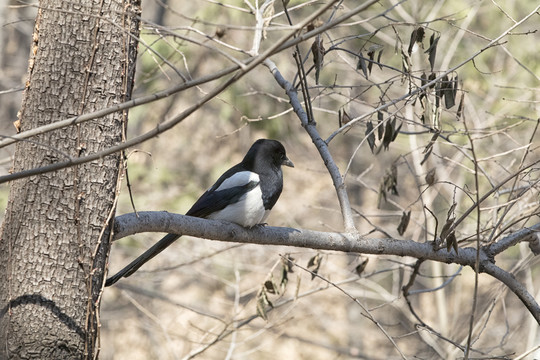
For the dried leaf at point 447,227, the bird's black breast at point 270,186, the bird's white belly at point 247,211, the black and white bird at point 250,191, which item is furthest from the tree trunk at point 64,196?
the bird's black breast at point 270,186

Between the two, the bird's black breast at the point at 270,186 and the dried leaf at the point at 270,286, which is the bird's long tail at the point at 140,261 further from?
the bird's black breast at the point at 270,186

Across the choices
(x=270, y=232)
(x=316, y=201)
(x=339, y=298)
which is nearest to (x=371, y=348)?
(x=339, y=298)

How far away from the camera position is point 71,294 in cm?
279

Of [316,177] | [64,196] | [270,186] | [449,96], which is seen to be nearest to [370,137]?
[449,96]

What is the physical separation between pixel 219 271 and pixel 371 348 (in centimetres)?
441

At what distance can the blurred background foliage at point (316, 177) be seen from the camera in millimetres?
8328

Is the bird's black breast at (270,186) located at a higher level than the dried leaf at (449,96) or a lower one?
higher

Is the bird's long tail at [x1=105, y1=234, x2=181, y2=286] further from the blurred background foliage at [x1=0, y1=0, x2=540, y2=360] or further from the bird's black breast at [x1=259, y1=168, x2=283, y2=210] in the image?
the blurred background foliage at [x1=0, y1=0, x2=540, y2=360]

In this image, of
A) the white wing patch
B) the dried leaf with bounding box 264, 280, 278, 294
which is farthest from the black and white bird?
the dried leaf with bounding box 264, 280, 278, 294

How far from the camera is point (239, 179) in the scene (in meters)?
4.78

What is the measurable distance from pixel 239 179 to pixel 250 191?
199mm

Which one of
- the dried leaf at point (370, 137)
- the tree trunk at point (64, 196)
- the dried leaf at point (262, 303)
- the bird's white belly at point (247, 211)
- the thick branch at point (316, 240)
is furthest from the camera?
the bird's white belly at point (247, 211)

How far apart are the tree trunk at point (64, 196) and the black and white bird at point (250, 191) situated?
4.07 feet

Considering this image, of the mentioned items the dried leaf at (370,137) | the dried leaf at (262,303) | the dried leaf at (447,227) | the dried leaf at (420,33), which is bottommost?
the dried leaf at (447,227)
